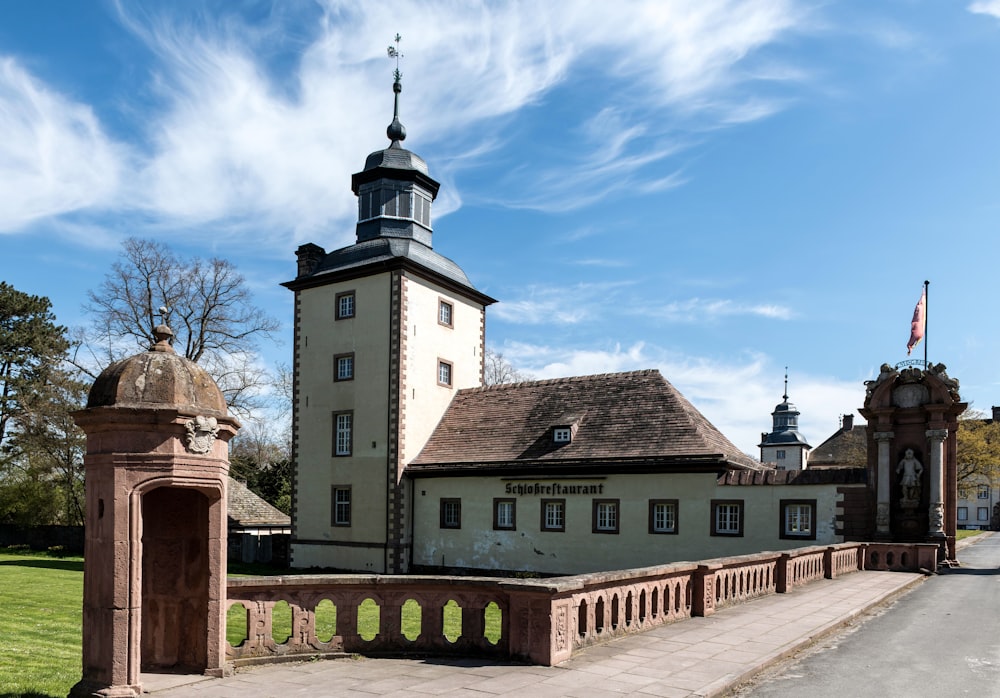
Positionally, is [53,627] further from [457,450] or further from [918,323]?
[918,323]

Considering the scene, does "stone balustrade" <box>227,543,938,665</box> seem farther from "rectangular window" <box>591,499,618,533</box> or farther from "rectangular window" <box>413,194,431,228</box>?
"rectangular window" <box>413,194,431,228</box>

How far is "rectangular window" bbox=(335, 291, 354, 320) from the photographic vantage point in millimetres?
32594

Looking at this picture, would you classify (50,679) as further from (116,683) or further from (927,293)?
(927,293)

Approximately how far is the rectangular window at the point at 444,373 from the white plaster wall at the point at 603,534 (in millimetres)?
4424

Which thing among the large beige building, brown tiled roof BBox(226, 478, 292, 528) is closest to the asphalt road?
the large beige building

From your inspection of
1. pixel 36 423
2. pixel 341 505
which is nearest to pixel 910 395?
pixel 341 505

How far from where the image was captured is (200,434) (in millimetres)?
7949

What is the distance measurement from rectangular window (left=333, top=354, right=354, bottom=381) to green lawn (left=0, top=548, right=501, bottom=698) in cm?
1135

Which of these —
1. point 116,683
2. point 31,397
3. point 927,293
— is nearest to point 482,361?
Result: point 927,293

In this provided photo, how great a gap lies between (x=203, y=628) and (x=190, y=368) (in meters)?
2.60

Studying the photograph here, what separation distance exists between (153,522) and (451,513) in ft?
71.2

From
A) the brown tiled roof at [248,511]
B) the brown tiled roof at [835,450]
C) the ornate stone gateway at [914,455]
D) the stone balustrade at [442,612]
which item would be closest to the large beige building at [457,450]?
the ornate stone gateway at [914,455]

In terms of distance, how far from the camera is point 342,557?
31.4 metres

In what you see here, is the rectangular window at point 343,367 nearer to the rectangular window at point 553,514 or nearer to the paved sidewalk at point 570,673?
the rectangular window at point 553,514
